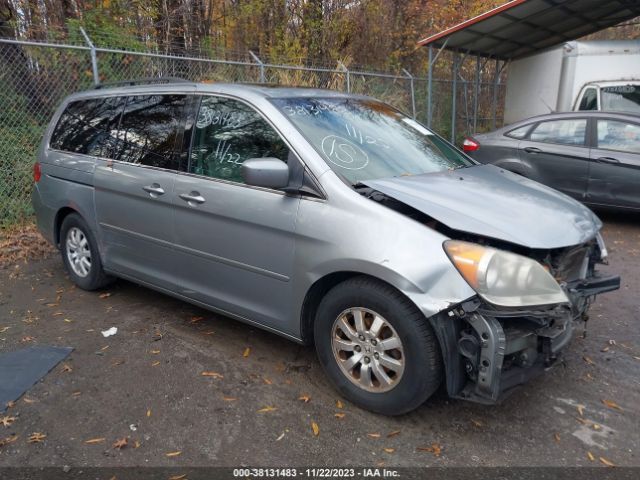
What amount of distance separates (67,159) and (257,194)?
2404 mm

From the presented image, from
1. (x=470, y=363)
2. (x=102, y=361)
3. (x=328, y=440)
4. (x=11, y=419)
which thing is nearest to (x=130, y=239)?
(x=102, y=361)

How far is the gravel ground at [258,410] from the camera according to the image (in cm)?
272

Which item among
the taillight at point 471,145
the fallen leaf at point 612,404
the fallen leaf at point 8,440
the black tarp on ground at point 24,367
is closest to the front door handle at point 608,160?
the taillight at point 471,145

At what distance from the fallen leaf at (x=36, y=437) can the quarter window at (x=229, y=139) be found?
1830mm

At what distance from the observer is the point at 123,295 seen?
4.89 metres

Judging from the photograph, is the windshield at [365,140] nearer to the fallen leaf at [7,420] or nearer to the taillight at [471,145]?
the fallen leaf at [7,420]

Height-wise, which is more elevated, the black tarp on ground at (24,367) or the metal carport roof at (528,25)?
the metal carport roof at (528,25)

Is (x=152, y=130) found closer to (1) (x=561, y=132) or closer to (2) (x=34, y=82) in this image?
(2) (x=34, y=82)

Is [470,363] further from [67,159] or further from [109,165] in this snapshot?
[67,159]

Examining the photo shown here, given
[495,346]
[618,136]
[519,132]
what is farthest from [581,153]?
[495,346]

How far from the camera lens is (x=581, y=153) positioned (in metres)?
7.04

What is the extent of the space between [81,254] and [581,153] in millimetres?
6182

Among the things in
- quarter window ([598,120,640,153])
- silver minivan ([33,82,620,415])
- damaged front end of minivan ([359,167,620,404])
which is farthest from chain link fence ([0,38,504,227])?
damaged front end of minivan ([359,167,620,404])

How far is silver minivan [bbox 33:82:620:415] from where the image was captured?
2656 mm
